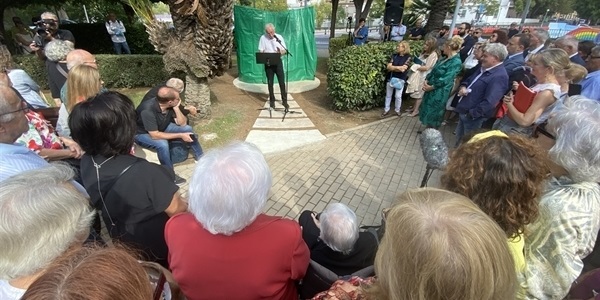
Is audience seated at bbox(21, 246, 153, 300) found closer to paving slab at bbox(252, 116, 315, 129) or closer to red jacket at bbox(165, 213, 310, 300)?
red jacket at bbox(165, 213, 310, 300)

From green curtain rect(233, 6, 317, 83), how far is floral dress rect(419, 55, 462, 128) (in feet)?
15.1

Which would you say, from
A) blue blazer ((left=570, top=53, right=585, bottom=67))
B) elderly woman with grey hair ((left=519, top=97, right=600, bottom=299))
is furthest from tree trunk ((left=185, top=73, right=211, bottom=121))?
blue blazer ((left=570, top=53, right=585, bottom=67))

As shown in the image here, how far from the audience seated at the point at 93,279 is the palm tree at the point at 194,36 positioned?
5.49 meters

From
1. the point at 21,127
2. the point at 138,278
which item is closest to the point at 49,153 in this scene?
the point at 21,127

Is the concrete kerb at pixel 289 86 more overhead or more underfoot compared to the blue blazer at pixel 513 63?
more underfoot

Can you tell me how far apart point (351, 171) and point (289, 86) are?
528 centimetres

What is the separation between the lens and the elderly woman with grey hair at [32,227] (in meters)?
1.03

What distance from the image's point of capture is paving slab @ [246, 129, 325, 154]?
5468 mm

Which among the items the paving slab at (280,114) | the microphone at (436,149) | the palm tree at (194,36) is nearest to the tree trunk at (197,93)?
the palm tree at (194,36)

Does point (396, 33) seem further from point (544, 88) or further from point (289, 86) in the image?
point (544, 88)

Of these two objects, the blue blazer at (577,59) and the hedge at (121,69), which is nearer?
the blue blazer at (577,59)

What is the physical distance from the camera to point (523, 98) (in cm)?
332

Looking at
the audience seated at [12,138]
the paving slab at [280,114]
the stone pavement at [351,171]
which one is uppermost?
the audience seated at [12,138]

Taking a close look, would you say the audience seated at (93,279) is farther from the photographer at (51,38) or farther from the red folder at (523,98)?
the photographer at (51,38)
